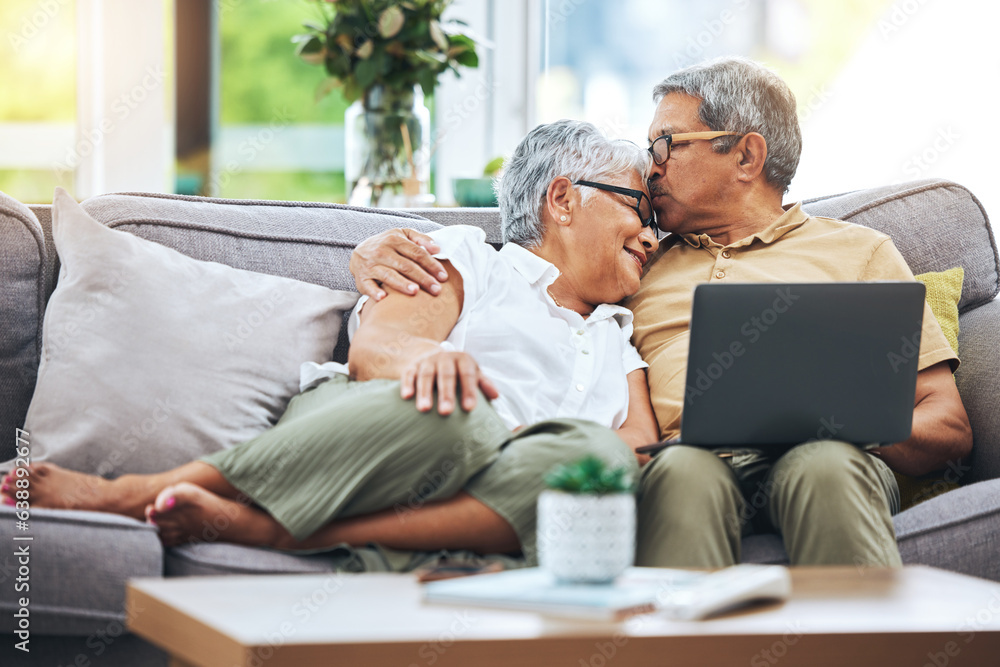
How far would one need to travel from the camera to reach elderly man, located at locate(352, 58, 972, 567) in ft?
4.32

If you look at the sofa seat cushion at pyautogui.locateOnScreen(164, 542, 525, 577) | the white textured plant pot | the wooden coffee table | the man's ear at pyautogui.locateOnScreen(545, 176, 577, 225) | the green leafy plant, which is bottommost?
the sofa seat cushion at pyautogui.locateOnScreen(164, 542, 525, 577)

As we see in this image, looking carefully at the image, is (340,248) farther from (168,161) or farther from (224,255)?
(168,161)

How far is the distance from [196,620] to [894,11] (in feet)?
10.5

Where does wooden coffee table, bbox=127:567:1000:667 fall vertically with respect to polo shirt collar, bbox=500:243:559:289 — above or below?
below

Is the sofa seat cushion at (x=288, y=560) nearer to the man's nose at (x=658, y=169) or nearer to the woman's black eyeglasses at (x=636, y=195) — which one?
the woman's black eyeglasses at (x=636, y=195)

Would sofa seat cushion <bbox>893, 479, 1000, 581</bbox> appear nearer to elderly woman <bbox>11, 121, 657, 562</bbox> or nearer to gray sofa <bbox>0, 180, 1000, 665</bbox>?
gray sofa <bbox>0, 180, 1000, 665</bbox>

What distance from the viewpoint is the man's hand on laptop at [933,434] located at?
1.60 meters

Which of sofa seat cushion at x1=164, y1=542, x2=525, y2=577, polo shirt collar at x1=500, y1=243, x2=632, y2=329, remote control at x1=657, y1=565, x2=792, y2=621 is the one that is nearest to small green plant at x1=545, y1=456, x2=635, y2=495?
remote control at x1=657, y1=565, x2=792, y2=621

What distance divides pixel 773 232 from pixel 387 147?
124cm

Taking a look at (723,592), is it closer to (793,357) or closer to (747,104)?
(793,357)

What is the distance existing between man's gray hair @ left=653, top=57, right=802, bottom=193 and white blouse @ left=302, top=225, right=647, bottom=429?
1.68ft

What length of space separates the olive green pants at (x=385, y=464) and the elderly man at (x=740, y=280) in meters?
0.16

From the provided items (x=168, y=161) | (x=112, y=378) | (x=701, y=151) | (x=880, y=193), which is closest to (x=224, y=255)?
(x=112, y=378)

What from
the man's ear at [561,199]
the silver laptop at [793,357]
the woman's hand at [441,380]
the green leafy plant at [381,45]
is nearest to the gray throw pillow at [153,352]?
the woman's hand at [441,380]
